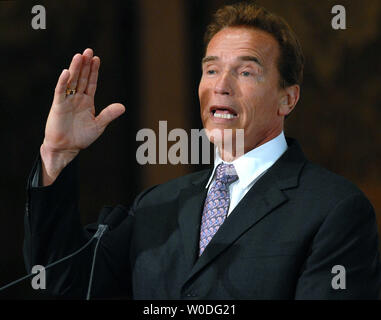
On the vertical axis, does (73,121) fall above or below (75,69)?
below

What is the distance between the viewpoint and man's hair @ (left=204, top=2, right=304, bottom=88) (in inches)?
71.4

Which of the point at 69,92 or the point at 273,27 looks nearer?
the point at 69,92

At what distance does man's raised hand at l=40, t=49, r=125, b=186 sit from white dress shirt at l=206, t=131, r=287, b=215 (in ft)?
1.20

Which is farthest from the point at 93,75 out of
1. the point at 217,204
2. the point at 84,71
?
the point at 217,204

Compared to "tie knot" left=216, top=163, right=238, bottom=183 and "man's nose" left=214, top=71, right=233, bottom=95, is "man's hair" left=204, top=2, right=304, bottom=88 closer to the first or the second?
"man's nose" left=214, top=71, right=233, bottom=95

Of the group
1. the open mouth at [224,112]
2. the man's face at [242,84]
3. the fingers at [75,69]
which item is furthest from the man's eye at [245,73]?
the fingers at [75,69]

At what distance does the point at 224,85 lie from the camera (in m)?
1.74

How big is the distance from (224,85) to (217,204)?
32 cm

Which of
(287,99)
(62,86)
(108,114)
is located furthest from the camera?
(287,99)

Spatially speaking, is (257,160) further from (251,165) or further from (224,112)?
(224,112)

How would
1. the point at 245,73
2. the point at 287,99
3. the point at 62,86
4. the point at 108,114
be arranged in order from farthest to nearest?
the point at 287,99
the point at 245,73
the point at 108,114
the point at 62,86

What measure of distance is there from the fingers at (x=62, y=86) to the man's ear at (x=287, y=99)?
0.64 metres

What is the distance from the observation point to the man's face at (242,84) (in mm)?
1753

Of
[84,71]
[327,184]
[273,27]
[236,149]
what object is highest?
[273,27]
